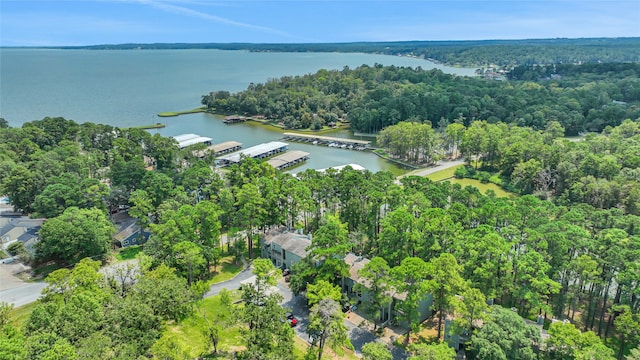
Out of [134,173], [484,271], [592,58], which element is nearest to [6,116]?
[134,173]

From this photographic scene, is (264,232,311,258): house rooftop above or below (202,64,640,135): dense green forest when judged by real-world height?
below

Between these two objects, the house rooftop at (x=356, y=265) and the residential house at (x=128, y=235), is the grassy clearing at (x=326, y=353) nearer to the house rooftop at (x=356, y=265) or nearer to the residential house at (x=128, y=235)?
the house rooftop at (x=356, y=265)

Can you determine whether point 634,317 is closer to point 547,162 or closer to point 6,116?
point 547,162

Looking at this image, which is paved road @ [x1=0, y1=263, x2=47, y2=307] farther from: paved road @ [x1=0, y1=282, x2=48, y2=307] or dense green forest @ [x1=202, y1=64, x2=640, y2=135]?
dense green forest @ [x1=202, y1=64, x2=640, y2=135]

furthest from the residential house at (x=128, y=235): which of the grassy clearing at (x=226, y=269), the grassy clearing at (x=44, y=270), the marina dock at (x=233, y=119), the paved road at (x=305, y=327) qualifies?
the marina dock at (x=233, y=119)

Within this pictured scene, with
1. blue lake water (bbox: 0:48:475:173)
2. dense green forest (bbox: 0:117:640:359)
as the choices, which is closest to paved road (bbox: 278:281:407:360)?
dense green forest (bbox: 0:117:640:359)

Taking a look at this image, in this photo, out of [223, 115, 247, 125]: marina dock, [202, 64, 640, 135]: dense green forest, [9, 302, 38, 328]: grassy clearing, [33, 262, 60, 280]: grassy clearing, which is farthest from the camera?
[223, 115, 247, 125]: marina dock

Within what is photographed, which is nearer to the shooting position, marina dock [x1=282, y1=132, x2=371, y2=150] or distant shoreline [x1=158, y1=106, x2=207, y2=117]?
marina dock [x1=282, y1=132, x2=371, y2=150]
